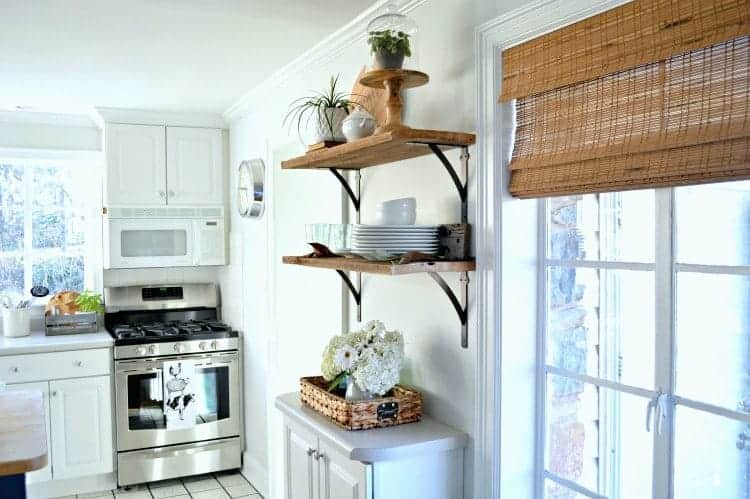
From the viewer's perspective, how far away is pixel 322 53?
3021mm

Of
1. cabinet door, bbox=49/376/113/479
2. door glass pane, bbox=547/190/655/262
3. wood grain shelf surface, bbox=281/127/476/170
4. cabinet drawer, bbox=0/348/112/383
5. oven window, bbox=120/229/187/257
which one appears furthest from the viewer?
oven window, bbox=120/229/187/257

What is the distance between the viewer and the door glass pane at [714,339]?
1.47m

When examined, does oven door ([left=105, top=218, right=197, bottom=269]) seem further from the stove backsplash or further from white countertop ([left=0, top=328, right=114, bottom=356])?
white countertop ([left=0, top=328, right=114, bottom=356])

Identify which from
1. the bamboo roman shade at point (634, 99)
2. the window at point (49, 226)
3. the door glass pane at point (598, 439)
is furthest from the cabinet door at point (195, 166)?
the door glass pane at point (598, 439)

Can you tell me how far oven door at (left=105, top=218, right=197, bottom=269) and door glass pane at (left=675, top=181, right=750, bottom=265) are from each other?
3.70 meters

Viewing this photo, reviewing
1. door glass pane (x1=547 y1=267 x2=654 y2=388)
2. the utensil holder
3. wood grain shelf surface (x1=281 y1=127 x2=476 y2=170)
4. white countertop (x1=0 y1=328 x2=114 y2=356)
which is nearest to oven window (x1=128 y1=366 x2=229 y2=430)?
white countertop (x1=0 y1=328 x2=114 y2=356)

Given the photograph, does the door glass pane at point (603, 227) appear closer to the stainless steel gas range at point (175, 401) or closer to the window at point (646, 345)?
the window at point (646, 345)

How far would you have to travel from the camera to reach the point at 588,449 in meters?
1.92

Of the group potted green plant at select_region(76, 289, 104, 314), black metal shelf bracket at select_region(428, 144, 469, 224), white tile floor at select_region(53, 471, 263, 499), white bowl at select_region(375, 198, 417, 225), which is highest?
black metal shelf bracket at select_region(428, 144, 469, 224)

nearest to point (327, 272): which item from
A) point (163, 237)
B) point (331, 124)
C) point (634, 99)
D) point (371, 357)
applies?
point (331, 124)

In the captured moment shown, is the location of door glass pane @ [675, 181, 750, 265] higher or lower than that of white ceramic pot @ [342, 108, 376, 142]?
lower

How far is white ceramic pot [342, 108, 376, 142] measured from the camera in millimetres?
2250

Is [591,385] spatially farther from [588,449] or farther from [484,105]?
[484,105]

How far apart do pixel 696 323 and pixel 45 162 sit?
449 cm
